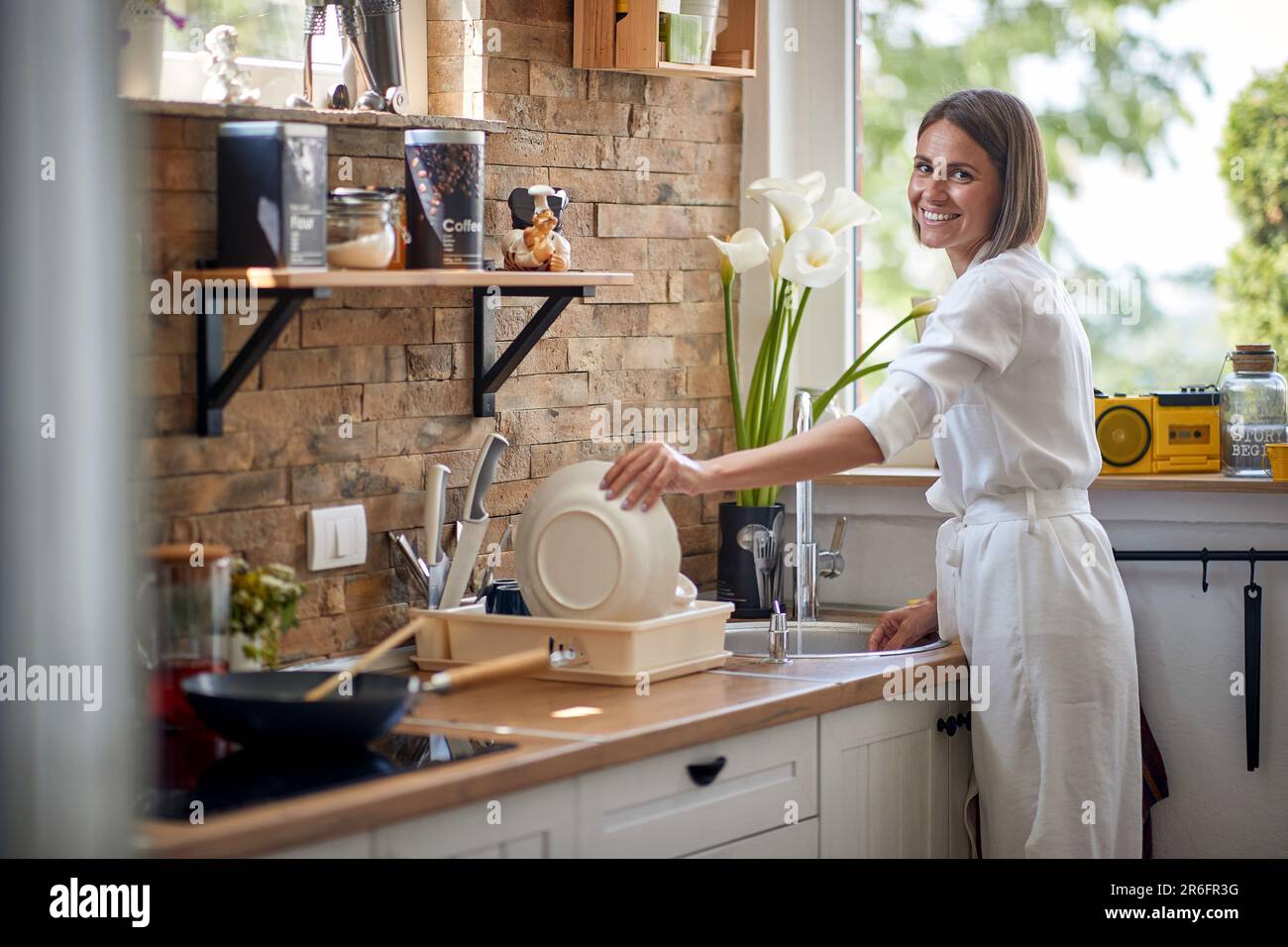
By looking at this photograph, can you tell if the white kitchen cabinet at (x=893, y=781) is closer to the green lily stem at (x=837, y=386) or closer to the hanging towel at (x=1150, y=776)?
the hanging towel at (x=1150, y=776)

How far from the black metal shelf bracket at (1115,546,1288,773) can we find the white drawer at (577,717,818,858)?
0.87 m

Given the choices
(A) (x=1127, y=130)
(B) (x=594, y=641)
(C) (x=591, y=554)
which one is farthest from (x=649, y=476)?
(A) (x=1127, y=130)

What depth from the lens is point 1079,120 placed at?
117 inches

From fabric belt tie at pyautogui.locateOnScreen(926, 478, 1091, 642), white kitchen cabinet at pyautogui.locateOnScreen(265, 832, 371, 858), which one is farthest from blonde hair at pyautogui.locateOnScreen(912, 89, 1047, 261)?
white kitchen cabinet at pyautogui.locateOnScreen(265, 832, 371, 858)

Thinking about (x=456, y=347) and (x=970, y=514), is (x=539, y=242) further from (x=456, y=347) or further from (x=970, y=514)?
(x=970, y=514)

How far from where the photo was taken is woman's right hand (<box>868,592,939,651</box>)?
8.68 ft

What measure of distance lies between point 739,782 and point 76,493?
1039 mm

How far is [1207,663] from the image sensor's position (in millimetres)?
2748

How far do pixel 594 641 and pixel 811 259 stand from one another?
0.85m

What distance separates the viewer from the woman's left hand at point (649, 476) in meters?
2.21

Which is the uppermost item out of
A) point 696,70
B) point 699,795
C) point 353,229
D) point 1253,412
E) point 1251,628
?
point 696,70

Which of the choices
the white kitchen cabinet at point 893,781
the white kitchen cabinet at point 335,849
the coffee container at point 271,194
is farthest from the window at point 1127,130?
the white kitchen cabinet at point 335,849

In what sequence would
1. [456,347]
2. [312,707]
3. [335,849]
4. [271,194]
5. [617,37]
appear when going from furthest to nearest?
1. [617,37]
2. [456,347]
3. [271,194]
4. [312,707]
5. [335,849]

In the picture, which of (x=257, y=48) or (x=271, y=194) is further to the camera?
(x=257, y=48)
